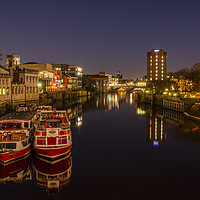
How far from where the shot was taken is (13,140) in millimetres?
19422

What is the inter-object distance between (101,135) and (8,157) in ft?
54.4

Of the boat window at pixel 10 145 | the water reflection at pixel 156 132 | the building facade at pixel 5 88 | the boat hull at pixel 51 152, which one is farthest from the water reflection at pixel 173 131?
the building facade at pixel 5 88

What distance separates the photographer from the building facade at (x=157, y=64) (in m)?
159

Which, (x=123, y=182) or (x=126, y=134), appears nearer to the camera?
(x=123, y=182)

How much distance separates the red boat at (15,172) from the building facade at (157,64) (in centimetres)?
14921

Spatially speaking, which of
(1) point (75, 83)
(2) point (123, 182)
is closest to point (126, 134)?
(2) point (123, 182)

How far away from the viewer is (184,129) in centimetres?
3619

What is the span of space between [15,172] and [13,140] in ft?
8.90

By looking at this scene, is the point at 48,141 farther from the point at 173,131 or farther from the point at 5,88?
the point at 5,88

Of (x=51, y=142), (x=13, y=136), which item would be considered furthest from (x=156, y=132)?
(x=13, y=136)

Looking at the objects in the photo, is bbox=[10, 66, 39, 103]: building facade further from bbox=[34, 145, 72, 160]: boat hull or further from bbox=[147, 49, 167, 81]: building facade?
bbox=[147, 49, 167, 81]: building facade

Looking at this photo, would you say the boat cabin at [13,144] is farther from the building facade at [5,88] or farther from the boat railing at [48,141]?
the building facade at [5,88]

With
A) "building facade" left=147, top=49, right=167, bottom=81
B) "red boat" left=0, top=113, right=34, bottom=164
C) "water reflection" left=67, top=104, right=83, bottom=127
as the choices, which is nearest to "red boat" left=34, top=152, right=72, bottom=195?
"red boat" left=0, top=113, right=34, bottom=164

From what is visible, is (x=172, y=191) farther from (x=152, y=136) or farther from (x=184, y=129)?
(x=184, y=129)
